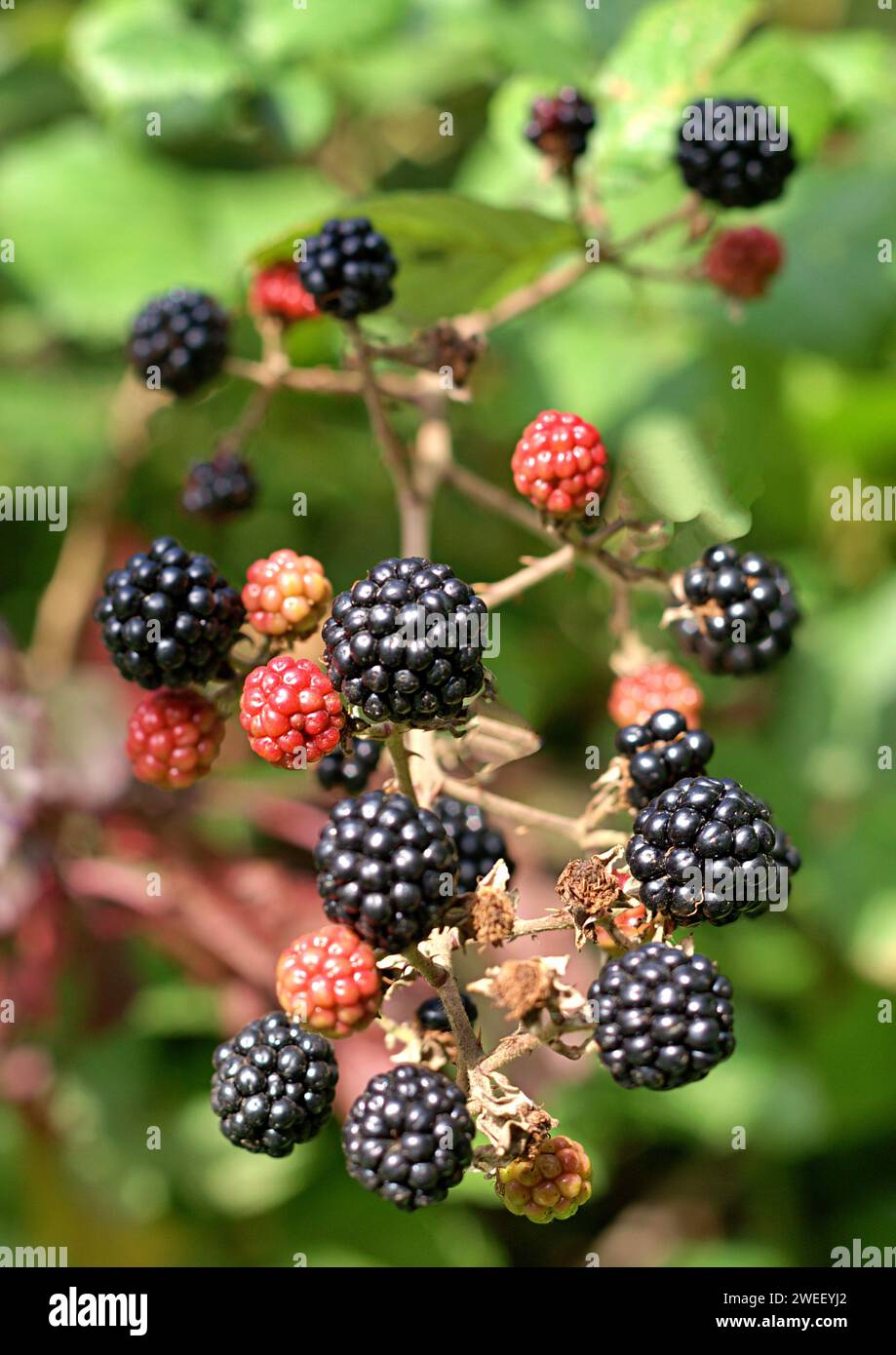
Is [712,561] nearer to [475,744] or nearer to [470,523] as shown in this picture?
[475,744]

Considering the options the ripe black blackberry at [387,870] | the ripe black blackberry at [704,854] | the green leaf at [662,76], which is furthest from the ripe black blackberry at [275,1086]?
the green leaf at [662,76]

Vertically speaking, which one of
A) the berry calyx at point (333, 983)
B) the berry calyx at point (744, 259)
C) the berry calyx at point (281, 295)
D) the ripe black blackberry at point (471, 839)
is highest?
the berry calyx at point (744, 259)

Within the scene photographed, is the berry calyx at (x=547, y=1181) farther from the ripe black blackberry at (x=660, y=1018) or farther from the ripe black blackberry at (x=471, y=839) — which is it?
the ripe black blackberry at (x=471, y=839)

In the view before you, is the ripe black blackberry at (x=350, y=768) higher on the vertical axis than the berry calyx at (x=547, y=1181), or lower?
higher

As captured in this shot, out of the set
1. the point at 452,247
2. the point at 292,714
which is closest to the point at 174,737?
the point at 292,714

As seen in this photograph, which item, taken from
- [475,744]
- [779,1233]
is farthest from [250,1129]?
[779,1233]

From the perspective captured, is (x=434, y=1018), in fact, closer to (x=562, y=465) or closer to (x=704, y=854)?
(x=704, y=854)

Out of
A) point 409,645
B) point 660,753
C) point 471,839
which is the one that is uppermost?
point 409,645
